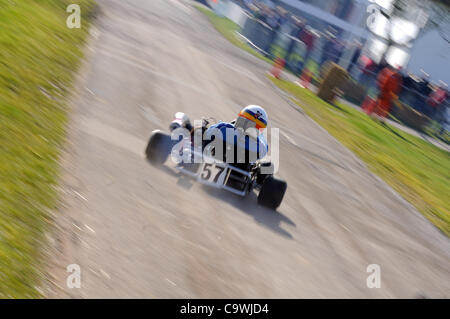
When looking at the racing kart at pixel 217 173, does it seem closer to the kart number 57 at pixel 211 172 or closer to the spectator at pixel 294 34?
the kart number 57 at pixel 211 172

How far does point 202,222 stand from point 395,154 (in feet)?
43.1

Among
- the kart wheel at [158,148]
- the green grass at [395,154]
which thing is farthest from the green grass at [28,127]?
the green grass at [395,154]

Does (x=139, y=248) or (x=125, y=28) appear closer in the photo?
(x=139, y=248)

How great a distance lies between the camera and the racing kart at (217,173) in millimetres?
8805

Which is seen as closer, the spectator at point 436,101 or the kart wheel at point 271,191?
the kart wheel at point 271,191

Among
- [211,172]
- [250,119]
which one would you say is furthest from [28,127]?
[250,119]

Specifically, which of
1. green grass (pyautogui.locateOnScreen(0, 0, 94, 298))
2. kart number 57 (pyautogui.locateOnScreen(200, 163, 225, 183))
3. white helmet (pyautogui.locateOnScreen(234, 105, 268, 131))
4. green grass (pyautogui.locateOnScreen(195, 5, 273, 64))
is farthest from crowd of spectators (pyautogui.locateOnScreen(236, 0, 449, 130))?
kart number 57 (pyautogui.locateOnScreen(200, 163, 225, 183))

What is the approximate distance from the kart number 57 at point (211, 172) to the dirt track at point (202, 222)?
157 mm

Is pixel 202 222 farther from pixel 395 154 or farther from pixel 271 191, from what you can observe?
pixel 395 154

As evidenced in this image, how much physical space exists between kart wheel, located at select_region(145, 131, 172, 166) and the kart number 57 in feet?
1.89

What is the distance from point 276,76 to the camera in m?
25.1

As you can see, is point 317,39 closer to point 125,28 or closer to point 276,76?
point 276,76
